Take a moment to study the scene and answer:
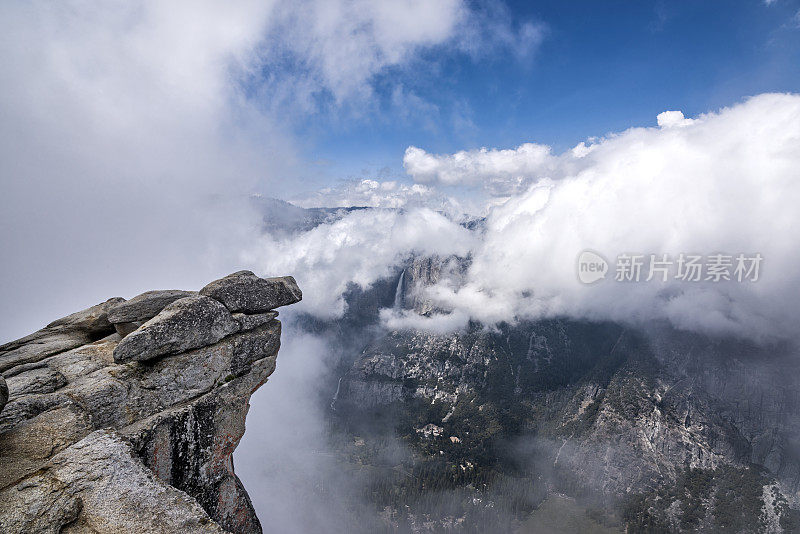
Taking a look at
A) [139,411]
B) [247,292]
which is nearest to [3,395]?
[139,411]

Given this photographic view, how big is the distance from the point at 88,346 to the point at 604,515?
781 feet

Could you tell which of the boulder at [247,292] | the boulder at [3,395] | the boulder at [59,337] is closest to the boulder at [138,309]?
the boulder at [59,337]

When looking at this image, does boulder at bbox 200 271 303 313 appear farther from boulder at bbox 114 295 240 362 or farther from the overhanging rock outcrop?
boulder at bbox 114 295 240 362

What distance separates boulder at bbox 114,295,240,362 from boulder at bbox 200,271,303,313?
56 cm

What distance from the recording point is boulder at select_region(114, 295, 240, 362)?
45.9 feet

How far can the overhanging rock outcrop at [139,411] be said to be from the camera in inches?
335

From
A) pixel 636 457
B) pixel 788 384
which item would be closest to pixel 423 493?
pixel 636 457

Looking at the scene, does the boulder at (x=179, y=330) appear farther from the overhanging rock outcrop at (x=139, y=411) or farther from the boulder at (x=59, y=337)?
the boulder at (x=59, y=337)

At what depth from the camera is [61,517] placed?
8000 millimetres

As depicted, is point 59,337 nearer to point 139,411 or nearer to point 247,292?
point 139,411

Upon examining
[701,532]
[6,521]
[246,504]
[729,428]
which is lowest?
[701,532]

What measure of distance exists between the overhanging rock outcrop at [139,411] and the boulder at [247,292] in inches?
2.3

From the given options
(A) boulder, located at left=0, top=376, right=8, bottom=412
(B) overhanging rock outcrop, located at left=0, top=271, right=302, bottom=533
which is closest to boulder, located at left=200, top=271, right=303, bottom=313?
(B) overhanging rock outcrop, located at left=0, top=271, right=302, bottom=533

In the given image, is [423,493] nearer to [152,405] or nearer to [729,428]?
[729,428]
